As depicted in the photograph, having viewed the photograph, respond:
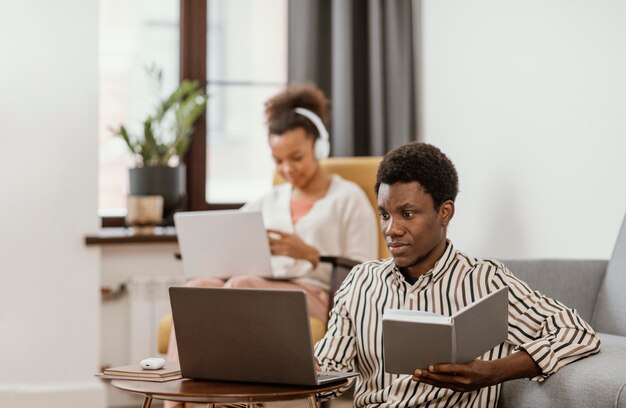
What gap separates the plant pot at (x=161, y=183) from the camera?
12.9 ft

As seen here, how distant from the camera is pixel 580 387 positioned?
165 cm

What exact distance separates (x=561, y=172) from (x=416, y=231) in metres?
1.22

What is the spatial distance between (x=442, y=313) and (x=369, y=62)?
2436mm

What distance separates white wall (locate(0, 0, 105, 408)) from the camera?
3605mm

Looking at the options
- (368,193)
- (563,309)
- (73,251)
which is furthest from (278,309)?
(73,251)

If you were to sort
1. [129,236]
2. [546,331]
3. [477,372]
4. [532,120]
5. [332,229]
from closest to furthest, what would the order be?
[477,372] → [546,331] → [532,120] → [332,229] → [129,236]

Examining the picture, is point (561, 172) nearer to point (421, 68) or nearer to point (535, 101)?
point (535, 101)

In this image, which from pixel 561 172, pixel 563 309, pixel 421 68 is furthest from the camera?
pixel 421 68

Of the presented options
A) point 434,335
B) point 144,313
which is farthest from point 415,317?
point 144,313

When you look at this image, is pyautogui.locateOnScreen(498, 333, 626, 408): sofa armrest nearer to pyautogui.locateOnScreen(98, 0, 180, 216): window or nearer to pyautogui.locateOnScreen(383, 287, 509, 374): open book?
pyautogui.locateOnScreen(383, 287, 509, 374): open book

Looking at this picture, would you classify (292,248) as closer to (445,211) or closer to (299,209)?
(299,209)

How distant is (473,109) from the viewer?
11.3 ft

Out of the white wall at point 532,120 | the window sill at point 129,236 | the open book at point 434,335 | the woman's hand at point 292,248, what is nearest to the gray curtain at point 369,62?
the white wall at point 532,120

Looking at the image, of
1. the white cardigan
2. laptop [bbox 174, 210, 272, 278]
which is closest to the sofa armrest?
laptop [bbox 174, 210, 272, 278]
